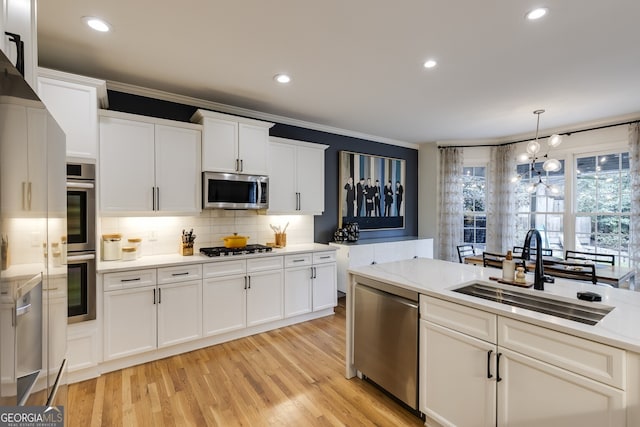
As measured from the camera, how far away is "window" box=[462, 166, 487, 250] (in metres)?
5.81

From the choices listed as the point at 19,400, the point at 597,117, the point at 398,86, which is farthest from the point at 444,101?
the point at 19,400

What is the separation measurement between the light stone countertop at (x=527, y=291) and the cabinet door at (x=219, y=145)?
197cm

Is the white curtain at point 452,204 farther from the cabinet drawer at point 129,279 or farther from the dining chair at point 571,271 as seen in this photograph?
the cabinet drawer at point 129,279

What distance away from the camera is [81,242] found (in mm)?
2494

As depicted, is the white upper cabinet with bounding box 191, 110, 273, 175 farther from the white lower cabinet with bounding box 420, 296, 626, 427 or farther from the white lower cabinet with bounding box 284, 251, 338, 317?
the white lower cabinet with bounding box 420, 296, 626, 427

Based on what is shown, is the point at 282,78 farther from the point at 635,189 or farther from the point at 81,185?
the point at 635,189

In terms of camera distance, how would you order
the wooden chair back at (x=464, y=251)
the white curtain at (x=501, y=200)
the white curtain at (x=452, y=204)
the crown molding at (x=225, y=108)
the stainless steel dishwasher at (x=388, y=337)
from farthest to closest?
the white curtain at (x=452, y=204), the white curtain at (x=501, y=200), the wooden chair back at (x=464, y=251), the crown molding at (x=225, y=108), the stainless steel dishwasher at (x=388, y=337)

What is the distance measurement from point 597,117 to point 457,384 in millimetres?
4598

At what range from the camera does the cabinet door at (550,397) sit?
1298 millimetres

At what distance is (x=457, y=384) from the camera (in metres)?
1.84

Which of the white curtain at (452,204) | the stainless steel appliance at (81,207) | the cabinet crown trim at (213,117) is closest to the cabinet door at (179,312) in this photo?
the stainless steel appliance at (81,207)

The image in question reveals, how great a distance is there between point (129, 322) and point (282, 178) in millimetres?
2305

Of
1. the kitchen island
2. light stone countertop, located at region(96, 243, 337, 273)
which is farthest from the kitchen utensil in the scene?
the kitchen island

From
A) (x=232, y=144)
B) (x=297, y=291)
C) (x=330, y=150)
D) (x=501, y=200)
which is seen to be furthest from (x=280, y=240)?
(x=501, y=200)
